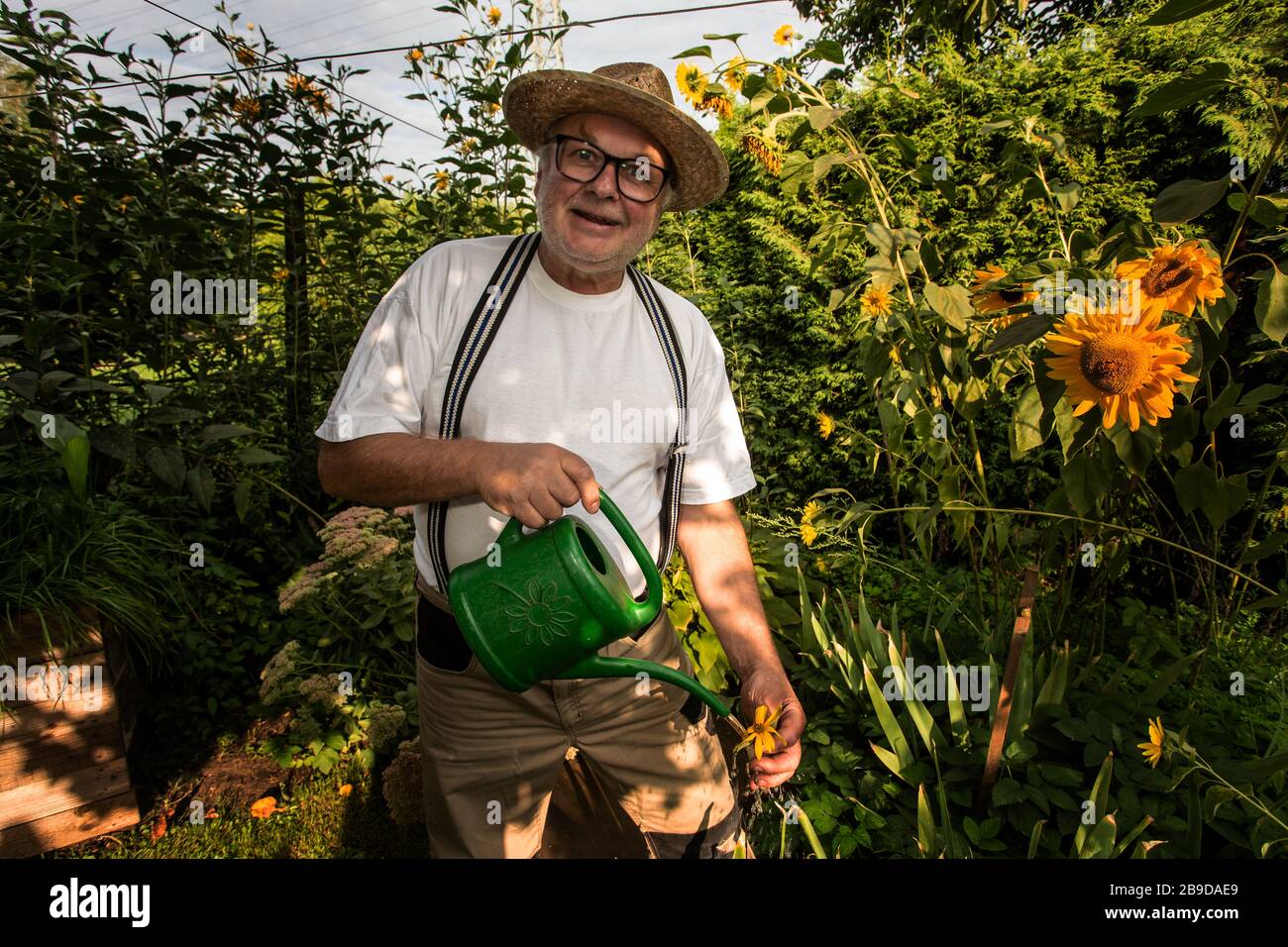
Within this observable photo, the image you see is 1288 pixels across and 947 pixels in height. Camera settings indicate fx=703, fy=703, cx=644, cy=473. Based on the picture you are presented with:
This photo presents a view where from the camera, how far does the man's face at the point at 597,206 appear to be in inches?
53.9

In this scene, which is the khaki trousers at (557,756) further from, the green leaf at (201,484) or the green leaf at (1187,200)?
the green leaf at (1187,200)

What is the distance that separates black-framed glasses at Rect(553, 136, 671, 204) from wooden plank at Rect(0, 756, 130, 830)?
2.20m

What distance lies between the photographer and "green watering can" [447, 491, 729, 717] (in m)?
1.08

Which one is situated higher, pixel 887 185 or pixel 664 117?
pixel 887 185

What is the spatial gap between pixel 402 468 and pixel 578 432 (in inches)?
13.6

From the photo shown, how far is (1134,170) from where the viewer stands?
3465 millimetres

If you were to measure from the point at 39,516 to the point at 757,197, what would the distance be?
3653 mm

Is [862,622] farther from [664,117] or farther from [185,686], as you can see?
[185,686]

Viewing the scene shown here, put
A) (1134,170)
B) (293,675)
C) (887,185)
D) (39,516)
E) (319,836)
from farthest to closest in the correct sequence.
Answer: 1. (887,185)
2. (1134,170)
3. (293,675)
4. (319,836)
5. (39,516)

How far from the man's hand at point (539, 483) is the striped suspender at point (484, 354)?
0.30 meters

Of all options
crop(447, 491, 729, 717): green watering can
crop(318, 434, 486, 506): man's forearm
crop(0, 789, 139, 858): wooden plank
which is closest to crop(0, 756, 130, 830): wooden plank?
crop(0, 789, 139, 858): wooden plank

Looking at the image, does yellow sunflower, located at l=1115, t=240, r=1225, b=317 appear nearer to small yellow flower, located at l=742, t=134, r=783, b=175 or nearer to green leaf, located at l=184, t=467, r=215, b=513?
small yellow flower, located at l=742, t=134, r=783, b=175

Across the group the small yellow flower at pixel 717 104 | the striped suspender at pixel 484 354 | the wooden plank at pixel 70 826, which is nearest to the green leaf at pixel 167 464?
the wooden plank at pixel 70 826
